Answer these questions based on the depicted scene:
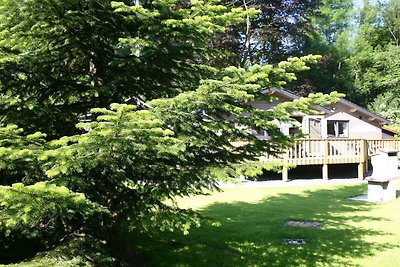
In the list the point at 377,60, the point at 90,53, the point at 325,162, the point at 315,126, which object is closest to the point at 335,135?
the point at 315,126

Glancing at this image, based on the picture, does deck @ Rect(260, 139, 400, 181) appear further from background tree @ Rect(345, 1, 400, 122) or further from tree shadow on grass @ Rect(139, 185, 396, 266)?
background tree @ Rect(345, 1, 400, 122)

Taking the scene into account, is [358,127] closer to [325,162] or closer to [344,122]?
[344,122]

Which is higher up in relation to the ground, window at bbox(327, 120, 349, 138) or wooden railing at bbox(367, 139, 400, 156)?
window at bbox(327, 120, 349, 138)

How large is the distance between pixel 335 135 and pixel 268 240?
57.0ft

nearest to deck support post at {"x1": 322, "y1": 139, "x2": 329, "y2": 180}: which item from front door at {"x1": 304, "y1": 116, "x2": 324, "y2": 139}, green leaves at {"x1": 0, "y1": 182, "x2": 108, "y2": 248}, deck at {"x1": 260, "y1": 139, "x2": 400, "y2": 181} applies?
deck at {"x1": 260, "y1": 139, "x2": 400, "y2": 181}

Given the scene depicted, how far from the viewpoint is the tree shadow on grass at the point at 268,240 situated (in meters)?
6.23

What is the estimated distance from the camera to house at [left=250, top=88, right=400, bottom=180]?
16938 millimetres

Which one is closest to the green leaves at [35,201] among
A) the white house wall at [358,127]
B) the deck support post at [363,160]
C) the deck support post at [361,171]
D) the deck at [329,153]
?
the deck at [329,153]

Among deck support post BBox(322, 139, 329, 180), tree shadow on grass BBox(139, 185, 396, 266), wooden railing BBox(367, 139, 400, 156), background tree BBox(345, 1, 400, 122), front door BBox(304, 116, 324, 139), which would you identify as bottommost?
tree shadow on grass BBox(139, 185, 396, 266)

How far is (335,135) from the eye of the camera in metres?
23.2

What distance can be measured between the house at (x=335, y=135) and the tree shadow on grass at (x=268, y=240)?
3228 millimetres

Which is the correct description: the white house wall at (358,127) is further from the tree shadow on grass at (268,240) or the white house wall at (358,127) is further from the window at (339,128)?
the tree shadow on grass at (268,240)

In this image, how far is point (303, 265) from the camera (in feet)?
19.6

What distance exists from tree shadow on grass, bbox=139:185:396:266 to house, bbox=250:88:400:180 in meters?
3.23
